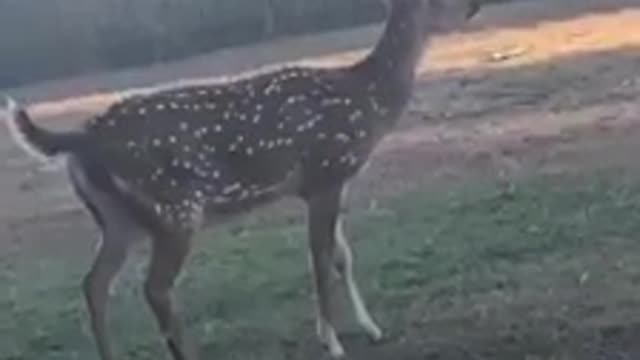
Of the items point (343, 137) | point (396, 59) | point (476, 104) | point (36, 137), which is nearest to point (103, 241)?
point (36, 137)

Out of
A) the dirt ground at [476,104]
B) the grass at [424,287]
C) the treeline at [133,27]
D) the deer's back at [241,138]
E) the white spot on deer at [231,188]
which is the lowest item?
the treeline at [133,27]

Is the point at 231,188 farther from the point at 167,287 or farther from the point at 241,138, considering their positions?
the point at 167,287

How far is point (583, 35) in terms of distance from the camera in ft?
82.7

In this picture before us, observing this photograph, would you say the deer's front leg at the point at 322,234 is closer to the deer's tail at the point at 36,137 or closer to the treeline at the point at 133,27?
the deer's tail at the point at 36,137

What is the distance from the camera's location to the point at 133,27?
96.8 ft

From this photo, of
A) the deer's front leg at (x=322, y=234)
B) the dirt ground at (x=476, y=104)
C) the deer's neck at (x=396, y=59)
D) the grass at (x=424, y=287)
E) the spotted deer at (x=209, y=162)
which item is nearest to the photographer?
the spotted deer at (x=209, y=162)

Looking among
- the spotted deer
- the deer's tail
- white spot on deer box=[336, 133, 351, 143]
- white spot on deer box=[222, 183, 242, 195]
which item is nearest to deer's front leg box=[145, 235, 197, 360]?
the spotted deer

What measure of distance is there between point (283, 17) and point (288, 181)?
21224 millimetres

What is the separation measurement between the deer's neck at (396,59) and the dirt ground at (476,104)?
5.32 feet

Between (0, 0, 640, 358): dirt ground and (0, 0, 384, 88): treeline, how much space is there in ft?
2.33

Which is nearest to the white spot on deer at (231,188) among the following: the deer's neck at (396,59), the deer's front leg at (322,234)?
the deer's front leg at (322,234)

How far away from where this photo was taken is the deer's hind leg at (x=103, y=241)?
8.77 metres

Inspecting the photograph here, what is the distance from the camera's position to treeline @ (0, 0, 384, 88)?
29188mm

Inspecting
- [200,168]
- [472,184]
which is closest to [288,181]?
[200,168]
